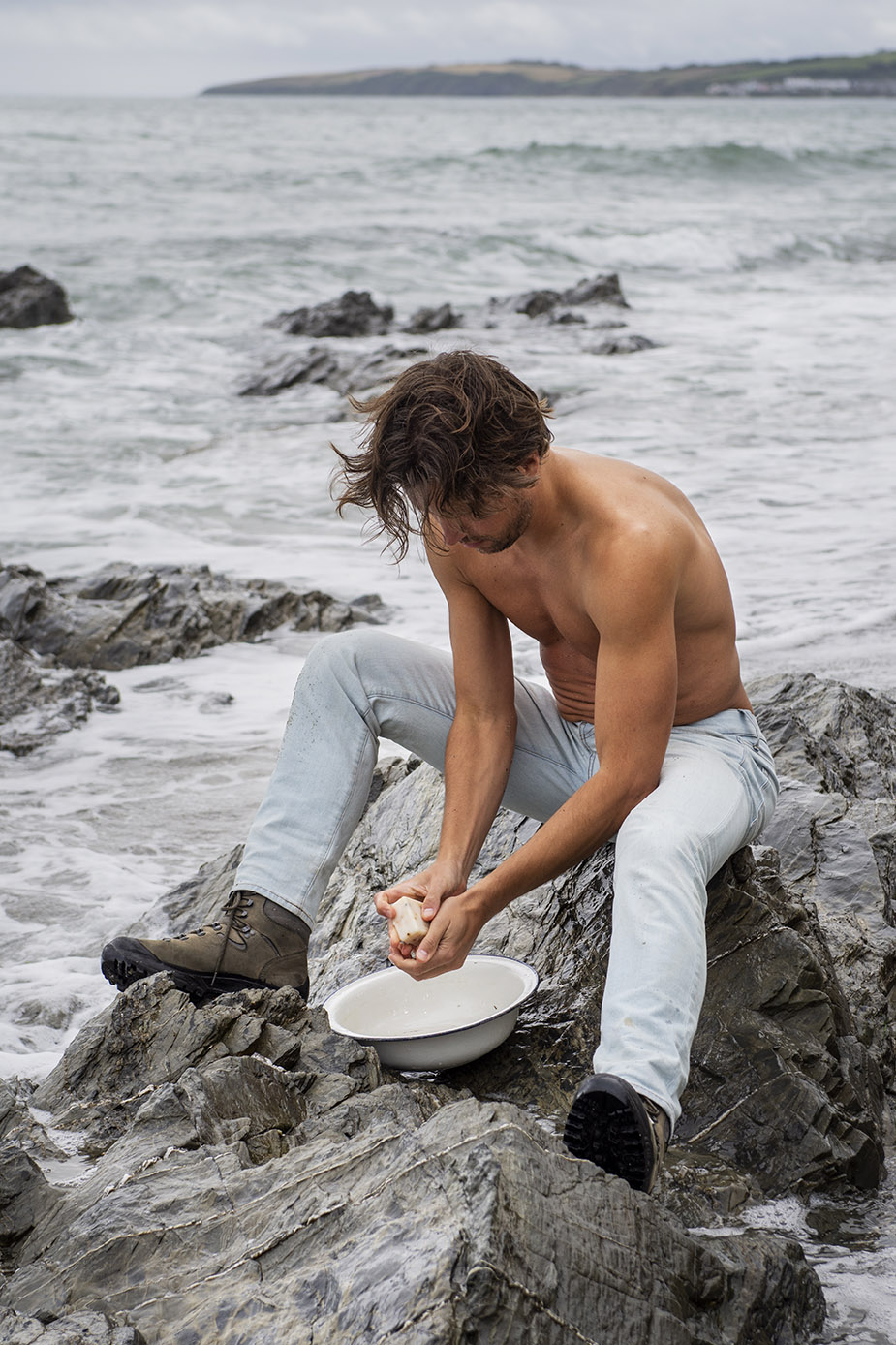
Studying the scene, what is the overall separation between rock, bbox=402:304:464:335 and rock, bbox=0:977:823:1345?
53.7 feet

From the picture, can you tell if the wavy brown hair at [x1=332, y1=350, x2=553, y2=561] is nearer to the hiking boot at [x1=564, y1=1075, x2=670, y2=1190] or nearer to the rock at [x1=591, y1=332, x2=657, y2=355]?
the hiking boot at [x1=564, y1=1075, x2=670, y2=1190]

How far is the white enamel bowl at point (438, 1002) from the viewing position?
9.15ft

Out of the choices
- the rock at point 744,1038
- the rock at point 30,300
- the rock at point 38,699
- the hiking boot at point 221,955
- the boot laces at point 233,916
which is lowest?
the rock at point 38,699

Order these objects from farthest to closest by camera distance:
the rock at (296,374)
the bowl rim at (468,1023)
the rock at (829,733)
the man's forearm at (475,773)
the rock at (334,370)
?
the rock at (296,374), the rock at (334,370), the rock at (829,733), the man's forearm at (475,773), the bowl rim at (468,1023)

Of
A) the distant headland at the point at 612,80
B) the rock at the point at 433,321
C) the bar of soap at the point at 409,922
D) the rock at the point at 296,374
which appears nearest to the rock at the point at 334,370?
the rock at the point at 296,374

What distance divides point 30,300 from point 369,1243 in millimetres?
18334

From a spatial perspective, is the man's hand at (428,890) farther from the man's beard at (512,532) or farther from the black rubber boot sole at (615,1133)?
the man's beard at (512,532)

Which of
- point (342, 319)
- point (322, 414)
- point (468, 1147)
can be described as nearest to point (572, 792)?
point (468, 1147)

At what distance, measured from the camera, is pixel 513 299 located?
19.6m

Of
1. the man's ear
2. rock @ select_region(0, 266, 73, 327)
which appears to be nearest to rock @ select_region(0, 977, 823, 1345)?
the man's ear

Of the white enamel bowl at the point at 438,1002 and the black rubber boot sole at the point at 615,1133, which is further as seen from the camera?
the white enamel bowl at the point at 438,1002

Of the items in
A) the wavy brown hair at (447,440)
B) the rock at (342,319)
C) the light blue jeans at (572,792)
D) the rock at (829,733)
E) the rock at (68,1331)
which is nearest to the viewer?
the rock at (68,1331)

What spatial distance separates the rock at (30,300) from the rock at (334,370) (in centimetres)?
486

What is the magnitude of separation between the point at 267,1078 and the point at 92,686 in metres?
4.29
